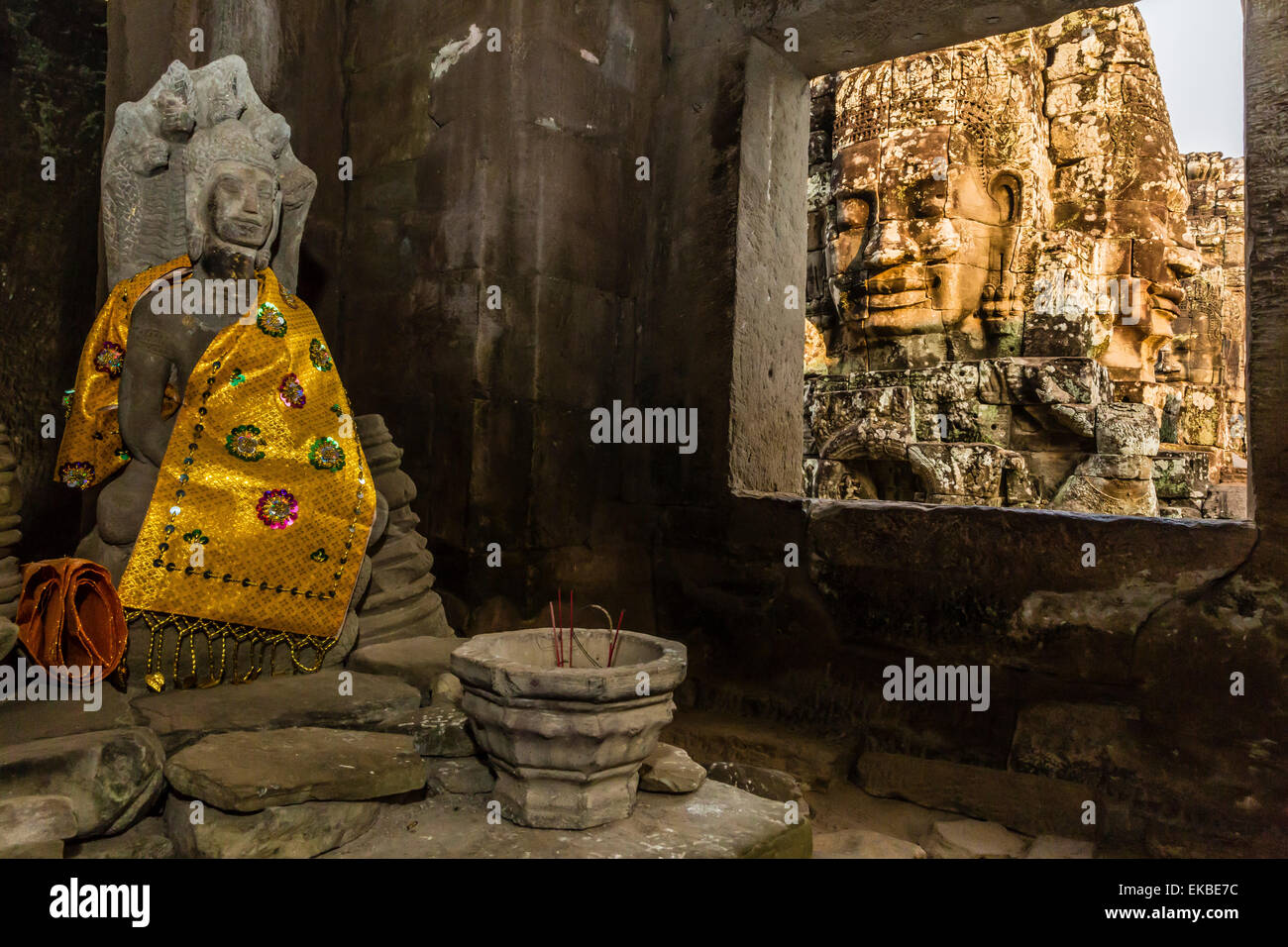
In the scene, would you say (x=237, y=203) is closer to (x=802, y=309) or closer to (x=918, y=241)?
(x=802, y=309)

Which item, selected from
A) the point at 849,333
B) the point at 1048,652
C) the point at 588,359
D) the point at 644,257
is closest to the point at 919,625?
the point at 1048,652

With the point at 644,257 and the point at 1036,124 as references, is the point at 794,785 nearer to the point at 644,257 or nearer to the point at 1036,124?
the point at 644,257

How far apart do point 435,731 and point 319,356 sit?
1.38 m

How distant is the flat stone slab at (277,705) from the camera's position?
2246 mm

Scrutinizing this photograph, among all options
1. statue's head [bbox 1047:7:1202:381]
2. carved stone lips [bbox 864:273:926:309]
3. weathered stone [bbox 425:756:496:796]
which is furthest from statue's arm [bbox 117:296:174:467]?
statue's head [bbox 1047:7:1202:381]

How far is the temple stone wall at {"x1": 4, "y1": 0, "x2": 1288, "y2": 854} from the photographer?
3086 millimetres

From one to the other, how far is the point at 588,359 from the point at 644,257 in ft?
2.06

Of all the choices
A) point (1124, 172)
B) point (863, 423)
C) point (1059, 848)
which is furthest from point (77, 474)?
point (1124, 172)

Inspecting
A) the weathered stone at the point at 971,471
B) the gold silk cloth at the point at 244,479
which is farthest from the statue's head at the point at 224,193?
the weathered stone at the point at 971,471

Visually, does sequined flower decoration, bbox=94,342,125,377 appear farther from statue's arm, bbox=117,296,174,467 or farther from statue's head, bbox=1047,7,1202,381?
statue's head, bbox=1047,7,1202,381

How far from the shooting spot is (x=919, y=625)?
11.3 ft

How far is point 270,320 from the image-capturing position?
2908 millimetres

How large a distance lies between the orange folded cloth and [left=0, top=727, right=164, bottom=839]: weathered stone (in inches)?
13.1

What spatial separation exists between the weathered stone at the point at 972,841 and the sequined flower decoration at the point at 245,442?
2557mm
